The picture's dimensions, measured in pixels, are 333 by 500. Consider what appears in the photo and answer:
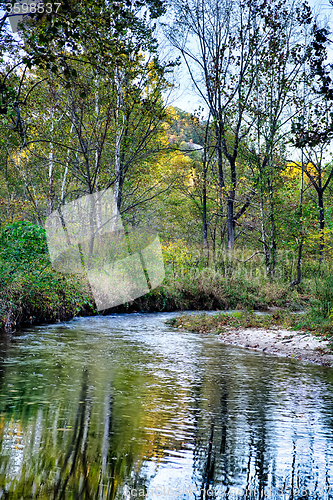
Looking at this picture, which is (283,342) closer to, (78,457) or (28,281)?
(28,281)

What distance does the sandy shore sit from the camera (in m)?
9.68

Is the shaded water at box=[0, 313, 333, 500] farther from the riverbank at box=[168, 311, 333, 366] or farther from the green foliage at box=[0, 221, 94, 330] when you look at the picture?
the green foliage at box=[0, 221, 94, 330]

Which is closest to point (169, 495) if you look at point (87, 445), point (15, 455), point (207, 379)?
point (87, 445)

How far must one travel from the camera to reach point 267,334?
1215cm

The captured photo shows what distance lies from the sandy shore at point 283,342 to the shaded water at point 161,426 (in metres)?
0.93

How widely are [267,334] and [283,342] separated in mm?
1195

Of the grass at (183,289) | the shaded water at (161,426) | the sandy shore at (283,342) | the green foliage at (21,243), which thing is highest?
the green foliage at (21,243)

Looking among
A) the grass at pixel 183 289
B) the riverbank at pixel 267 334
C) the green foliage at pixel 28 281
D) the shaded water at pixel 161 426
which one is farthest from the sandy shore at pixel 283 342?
the green foliage at pixel 28 281

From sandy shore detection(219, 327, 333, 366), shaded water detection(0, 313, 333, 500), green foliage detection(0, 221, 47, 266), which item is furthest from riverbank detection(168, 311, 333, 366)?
green foliage detection(0, 221, 47, 266)

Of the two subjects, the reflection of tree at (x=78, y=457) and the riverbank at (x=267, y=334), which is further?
the riverbank at (x=267, y=334)

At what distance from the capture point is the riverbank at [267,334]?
993cm

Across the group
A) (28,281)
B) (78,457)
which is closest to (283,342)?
(28,281)

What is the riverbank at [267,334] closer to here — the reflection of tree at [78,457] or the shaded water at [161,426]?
the shaded water at [161,426]

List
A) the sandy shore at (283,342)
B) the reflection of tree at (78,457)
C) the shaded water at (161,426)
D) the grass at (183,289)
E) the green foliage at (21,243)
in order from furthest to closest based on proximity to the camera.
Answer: the grass at (183,289), the green foliage at (21,243), the sandy shore at (283,342), the shaded water at (161,426), the reflection of tree at (78,457)
